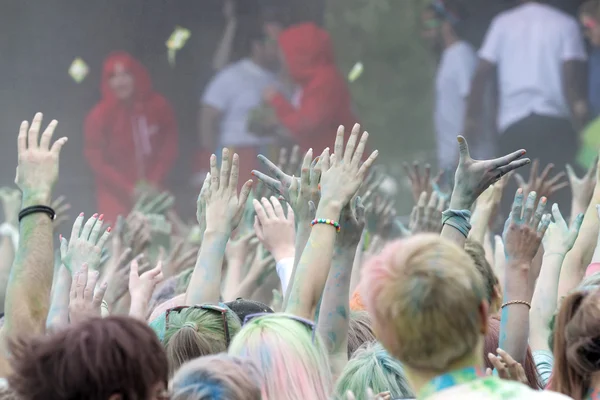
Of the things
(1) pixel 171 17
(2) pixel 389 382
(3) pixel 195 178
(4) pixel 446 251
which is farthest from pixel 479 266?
(1) pixel 171 17

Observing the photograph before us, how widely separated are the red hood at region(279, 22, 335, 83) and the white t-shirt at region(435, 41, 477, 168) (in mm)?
1538

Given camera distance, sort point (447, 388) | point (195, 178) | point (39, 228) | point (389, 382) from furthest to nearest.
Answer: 1. point (195, 178)
2. point (39, 228)
3. point (389, 382)
4. point (447, 388)

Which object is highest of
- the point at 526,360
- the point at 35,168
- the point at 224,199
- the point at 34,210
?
the point at 35,168

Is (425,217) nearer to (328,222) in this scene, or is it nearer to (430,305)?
(328,222)

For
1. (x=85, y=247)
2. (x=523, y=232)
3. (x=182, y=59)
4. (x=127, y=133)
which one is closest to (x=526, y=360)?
(x=523, y=232)

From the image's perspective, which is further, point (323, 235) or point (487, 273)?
point (487, 273)

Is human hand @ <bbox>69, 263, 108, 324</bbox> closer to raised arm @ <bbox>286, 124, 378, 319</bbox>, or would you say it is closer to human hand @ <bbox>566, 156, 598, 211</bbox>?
raised arm @ <bbox>286, 124, 378, 319</bbox>

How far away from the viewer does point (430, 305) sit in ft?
5.34

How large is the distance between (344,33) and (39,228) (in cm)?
973

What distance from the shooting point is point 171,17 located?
40.7 ft

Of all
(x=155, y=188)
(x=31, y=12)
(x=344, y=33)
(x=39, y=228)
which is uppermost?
(x=31, y=12)

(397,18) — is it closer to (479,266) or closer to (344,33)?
(344,33)

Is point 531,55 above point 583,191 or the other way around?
above

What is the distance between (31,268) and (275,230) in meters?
1.13
